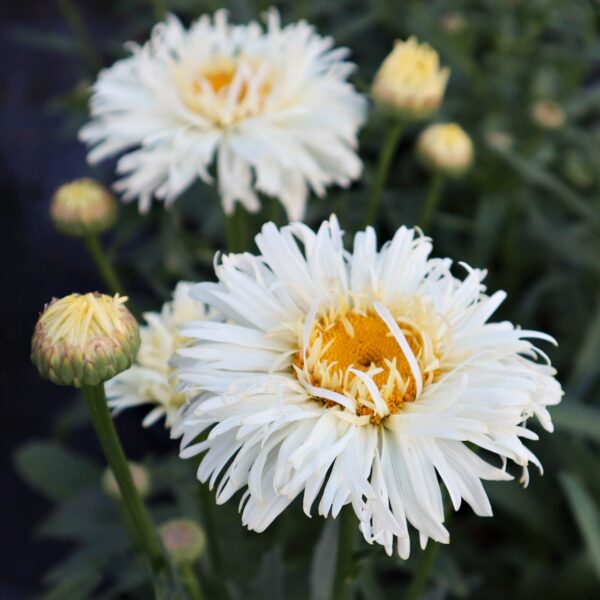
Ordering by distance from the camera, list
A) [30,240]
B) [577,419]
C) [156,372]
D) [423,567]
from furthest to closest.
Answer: [30,240] → [577,419] → [156,372] → [423,567]

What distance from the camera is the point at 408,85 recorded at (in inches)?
43.8

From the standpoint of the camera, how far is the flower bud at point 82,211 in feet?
3.53

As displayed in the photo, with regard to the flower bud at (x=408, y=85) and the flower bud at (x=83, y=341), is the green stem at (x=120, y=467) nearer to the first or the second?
the flower bud at (x=83, y=341)

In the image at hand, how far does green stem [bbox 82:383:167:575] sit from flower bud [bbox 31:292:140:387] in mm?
18

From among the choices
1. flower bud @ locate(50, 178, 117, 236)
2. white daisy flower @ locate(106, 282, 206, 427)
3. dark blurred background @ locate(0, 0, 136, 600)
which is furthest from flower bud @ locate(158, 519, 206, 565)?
dark blurred background @ locate(0, 0, 136, 600)

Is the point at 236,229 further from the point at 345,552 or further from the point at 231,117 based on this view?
the point at 345,552

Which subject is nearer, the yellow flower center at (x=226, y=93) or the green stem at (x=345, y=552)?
the green stem at (x=345, y=552)

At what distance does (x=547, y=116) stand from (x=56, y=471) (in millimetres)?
1047

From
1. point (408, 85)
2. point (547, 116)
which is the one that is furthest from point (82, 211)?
point (547, 116)

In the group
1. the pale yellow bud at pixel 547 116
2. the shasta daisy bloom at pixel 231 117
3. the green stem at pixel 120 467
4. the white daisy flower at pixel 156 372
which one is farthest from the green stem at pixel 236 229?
the pale yellow bud at pixel 547 116

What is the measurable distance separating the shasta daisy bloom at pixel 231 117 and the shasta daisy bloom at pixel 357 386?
39 centimetres

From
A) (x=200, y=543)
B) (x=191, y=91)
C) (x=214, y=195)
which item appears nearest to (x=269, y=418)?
(x=200, y=543)

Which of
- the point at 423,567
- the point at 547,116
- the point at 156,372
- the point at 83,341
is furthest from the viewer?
the point at 547,116

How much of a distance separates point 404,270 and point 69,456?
857mm
